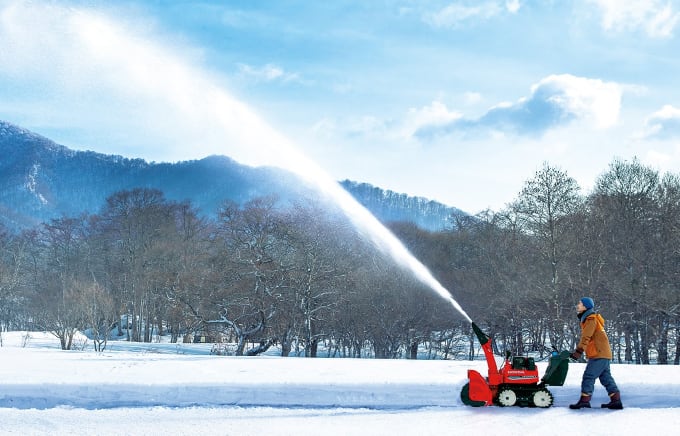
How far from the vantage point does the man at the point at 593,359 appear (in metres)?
8.94

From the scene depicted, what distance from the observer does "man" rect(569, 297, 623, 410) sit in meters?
8.94

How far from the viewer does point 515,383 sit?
9039mm

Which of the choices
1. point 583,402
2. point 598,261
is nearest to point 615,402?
point 583,402

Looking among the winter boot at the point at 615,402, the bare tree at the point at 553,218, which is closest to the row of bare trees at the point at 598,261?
the bare tree at the point at 553,218

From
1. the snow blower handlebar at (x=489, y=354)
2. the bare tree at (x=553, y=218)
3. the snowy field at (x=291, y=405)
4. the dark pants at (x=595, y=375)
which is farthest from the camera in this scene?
the bare tree at (x=553, y=218)

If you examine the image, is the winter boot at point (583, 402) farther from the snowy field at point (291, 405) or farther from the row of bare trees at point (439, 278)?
the row of bare trees at point (439, 278)

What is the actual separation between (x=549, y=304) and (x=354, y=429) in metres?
25.8

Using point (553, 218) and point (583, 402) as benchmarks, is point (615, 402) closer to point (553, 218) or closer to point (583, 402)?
point (583, 402)

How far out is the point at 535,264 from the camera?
108 feet

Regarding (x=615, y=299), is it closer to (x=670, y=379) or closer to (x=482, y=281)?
(x=482, y=281)

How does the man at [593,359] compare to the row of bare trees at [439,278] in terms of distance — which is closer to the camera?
the man at [593,359]

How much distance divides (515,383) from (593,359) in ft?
4.30

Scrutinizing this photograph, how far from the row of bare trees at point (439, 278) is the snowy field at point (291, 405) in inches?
752

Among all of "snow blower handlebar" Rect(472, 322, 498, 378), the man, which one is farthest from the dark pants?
"snow blower handlebar" Rect(472, 322, 498, 378)
